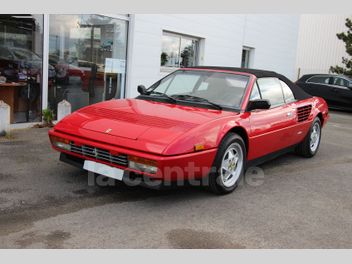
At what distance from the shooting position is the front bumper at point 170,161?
12.8ft

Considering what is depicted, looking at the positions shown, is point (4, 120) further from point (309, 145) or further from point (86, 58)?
point (309, 145)

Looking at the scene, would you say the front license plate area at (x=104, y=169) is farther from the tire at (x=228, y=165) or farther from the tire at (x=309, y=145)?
the tire at (x=309, y=145)

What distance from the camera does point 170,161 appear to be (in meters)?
3.89

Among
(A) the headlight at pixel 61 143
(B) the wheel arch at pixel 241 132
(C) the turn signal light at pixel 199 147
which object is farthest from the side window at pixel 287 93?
(A) the headlight at pixel 61 143

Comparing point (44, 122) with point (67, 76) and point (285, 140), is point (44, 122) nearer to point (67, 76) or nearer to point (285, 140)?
point (67, 76)

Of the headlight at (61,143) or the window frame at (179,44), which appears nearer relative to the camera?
the headlight at (61,143)

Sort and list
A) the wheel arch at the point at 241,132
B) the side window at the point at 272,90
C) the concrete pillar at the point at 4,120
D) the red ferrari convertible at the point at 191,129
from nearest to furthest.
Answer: the red ferrari convertible at the point at 191,129
the wheel arch at the point at 241,132
the side window at the point at 272,90
the concrete pillar at the point at 4,120

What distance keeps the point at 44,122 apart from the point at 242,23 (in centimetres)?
850

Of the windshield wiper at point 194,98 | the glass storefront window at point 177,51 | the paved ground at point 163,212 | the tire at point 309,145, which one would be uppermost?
the glass storefront window at point 177,51

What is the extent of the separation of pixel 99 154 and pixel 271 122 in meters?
2.32

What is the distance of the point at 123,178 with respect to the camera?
13.4 feet

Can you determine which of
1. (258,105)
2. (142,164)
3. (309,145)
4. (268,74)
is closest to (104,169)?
(142,164)

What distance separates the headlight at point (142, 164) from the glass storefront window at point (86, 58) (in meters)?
4.84

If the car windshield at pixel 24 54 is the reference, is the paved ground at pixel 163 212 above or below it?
below
